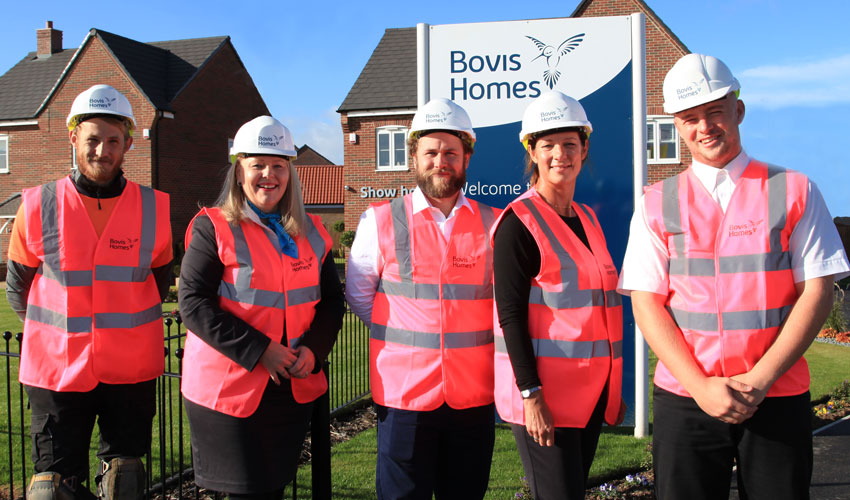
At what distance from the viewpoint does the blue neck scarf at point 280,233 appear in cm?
295

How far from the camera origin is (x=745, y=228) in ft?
8.16

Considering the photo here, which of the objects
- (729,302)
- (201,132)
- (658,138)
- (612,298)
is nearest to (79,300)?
(612,298)

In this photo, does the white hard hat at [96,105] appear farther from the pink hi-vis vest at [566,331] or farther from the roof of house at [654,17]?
the roof of house at [654,17]

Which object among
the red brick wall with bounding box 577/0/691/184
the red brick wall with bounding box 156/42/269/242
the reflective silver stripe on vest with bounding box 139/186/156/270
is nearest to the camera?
the reflective silver stripe on vest with bounding box 139/186/156/270

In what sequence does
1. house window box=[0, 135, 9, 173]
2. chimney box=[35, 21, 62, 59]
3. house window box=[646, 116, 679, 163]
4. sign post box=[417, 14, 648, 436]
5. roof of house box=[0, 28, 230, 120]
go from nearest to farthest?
sign post box=[417, 14, 648, 436], house window box=[646, 116, 679, 163], roof of house box=[0, 28, 230, 120], house window box=[0, 135, 9, 173], chimney box=[35, 21, 62, 59]

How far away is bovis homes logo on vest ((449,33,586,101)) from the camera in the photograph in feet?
17.6

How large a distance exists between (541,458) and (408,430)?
594 millimetres

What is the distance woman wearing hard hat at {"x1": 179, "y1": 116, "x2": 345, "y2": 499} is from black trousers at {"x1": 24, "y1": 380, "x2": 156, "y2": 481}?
589 millimetres

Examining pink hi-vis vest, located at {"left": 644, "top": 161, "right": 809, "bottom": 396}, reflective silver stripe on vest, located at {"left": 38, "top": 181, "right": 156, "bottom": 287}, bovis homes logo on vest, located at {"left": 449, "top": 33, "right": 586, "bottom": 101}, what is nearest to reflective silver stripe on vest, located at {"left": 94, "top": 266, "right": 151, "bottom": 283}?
reflective silver stripe on vest, located at {"left": 38, "top": 181, "right": 156, "bottom": 287}

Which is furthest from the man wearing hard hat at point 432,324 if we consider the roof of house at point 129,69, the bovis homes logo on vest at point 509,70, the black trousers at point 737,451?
the roof of house at point 129,69

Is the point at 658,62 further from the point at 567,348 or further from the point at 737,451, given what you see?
the point at 737,451

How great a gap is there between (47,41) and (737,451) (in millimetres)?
34758

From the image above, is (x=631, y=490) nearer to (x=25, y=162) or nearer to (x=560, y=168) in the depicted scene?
(x=560, y=168)

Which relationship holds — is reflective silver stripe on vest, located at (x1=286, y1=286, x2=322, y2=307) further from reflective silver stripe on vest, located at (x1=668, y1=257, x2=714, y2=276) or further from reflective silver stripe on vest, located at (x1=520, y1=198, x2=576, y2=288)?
reflective silver stripe on vest, located at (x1=668, y1=257, x2=714, y2=276)
